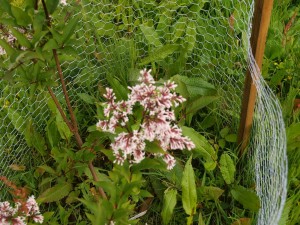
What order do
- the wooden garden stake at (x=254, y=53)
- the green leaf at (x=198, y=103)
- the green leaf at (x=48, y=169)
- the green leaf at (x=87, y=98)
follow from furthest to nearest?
the green leaf at (x=87, y=98) < the green leaf at (x=198, y=103) < the green leaf at (x=48, y=169) < the wooden garden stake at (x=254, y=53)

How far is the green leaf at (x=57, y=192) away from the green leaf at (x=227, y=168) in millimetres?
578

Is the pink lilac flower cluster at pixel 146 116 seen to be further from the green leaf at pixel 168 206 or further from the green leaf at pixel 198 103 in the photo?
the green leaf at pixel 198 103

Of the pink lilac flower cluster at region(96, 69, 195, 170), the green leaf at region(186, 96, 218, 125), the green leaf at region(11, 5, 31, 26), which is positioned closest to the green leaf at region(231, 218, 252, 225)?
the green leaf at region(186, 96, 218, 125)

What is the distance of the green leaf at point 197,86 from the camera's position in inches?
83.0

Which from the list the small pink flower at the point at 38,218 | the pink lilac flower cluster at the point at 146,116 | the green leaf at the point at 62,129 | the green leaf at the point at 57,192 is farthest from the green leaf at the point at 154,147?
the green leaf at the point at 62,129

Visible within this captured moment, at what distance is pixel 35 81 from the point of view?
1469mm

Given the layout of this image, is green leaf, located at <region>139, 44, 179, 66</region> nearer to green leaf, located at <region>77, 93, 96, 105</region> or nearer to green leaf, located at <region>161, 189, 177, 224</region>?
green leaf, located at <region>77, 93, 96, 105</region>

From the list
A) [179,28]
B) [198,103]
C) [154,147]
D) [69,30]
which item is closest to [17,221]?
[154,147]

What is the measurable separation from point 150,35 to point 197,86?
1.12 feet

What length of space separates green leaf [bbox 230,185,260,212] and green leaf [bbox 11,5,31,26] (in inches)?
40.5

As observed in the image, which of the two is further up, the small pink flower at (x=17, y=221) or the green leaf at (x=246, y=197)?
the small pink flower at (x=17, y=221)

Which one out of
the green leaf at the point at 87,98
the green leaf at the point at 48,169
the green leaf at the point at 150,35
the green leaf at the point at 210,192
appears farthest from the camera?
the green leaf at the point at 150,35

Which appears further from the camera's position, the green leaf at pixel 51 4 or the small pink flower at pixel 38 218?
the small pink flower at pixel 38 218

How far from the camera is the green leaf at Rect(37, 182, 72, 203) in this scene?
185 centimetres
